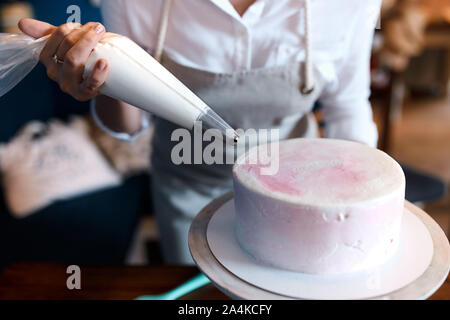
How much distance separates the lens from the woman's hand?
495 mm

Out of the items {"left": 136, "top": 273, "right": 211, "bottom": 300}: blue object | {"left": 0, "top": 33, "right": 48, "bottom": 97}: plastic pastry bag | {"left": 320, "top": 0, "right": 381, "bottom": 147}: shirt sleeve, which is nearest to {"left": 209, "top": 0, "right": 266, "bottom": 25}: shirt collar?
{"left": 320, "top": 0, "right": 381, "bottom": 147}: shirt sleeve

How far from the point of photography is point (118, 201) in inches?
66.6

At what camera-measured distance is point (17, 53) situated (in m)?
0.55

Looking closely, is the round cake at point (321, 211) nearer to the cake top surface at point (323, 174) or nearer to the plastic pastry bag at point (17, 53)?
the cake top surface at point (323, 174)

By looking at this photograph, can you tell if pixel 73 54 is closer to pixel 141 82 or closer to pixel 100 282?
pixel 141 82

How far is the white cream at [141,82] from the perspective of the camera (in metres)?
0.50

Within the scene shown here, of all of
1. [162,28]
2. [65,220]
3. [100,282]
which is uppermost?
[162,28]

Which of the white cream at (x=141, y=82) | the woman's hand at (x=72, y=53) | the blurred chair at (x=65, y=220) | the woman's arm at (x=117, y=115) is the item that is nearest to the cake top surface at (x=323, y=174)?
the white cream at (x=141, y=82)

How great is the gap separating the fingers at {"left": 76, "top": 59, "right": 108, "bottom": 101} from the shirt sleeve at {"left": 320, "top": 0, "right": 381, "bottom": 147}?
0.50 metres

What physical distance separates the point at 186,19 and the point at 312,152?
1.09 ft

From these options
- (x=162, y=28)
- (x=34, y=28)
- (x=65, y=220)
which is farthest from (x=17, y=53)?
(x=65, y=220)

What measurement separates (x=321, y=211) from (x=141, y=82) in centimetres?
26

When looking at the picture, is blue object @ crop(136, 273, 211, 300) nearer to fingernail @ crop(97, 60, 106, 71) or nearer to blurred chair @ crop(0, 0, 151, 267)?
fingernail @ crop(97, 60, 106, 71)

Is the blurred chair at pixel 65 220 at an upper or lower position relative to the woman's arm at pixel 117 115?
lower
